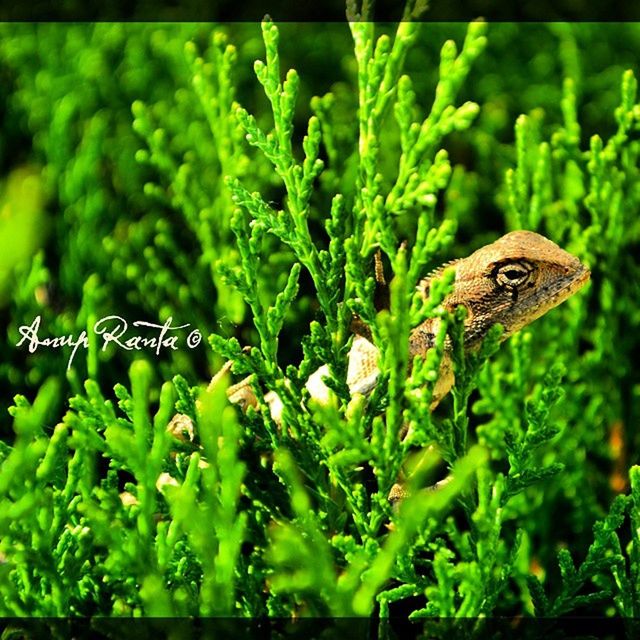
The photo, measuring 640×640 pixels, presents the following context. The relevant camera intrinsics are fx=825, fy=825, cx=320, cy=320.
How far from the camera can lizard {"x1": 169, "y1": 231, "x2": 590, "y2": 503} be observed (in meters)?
2.10

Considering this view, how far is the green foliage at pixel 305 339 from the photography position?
1.47 metres

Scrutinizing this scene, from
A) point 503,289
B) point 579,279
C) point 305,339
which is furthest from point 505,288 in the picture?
point 305,339

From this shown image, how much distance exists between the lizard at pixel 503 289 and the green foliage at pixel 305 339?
0.31ft

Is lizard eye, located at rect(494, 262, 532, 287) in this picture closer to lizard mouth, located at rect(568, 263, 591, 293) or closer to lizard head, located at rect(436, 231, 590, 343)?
lizard head, located at rect(436, 231, 590, 343)

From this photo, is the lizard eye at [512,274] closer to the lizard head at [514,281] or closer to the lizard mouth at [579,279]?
the lizard head at [514,281]

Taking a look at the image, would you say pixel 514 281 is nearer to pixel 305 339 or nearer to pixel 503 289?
pixel 503 289

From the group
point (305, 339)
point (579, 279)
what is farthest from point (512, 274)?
point (305, 339)

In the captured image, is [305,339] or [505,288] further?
[505,288]

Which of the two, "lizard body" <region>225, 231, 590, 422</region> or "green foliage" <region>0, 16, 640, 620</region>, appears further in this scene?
"lizard body" <region>225, 231, 590, 422</region>

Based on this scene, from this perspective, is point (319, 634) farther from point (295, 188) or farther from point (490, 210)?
point (490, 210)

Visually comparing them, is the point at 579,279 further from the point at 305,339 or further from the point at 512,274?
the point at 305,339

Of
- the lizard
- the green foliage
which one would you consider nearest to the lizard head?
the lizard

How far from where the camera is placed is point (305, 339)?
1729mm

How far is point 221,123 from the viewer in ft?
8.05
